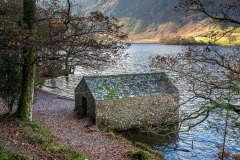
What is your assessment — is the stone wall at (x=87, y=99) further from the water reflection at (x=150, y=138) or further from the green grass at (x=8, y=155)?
the green grass at (x=8, y=155)

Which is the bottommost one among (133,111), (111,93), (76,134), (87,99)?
(76,134)

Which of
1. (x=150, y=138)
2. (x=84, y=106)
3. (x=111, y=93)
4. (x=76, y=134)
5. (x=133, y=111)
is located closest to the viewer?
(x=76, y=134)

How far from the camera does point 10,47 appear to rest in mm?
15359

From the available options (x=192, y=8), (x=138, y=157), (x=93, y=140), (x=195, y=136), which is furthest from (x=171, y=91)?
(x=192, y=8)

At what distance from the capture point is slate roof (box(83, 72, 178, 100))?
3088cm

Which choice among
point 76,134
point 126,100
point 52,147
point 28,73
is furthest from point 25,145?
point 126,100

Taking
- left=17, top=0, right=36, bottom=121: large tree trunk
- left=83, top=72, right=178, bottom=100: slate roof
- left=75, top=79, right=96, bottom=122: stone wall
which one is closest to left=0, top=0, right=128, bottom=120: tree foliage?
left=17, top=0, right=36, bottom=121: large tree trunk

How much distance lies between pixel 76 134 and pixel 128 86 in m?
8.89

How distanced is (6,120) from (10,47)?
7.20 meters

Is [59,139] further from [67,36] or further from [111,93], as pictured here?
[111,93]

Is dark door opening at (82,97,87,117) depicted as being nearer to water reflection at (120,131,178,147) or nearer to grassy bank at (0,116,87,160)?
water reflection at (120,131,178,147)

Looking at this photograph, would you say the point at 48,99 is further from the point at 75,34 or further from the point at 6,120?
the point at 75,34

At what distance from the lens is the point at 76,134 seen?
2559 centimetres

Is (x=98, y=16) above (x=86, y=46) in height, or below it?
above
